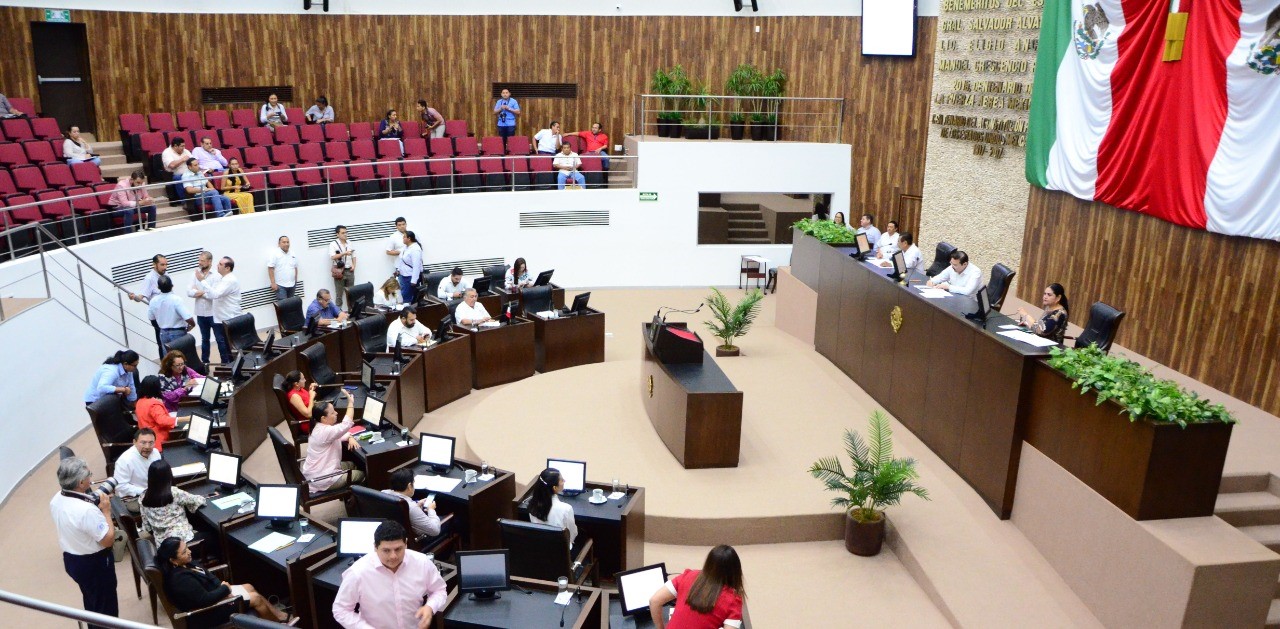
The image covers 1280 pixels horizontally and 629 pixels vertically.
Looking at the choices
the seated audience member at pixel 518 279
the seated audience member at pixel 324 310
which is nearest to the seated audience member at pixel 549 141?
the seated audience member at pixel 518 279

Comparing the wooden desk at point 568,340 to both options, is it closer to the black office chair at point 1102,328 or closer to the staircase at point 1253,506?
the black office chair at point 1102,328

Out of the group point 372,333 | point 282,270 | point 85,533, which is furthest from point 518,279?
point 85,533

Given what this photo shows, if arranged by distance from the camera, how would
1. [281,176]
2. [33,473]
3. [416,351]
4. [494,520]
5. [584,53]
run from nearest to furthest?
[494,520] < [33,473] < [416,351] < [281,176] < [584,53]

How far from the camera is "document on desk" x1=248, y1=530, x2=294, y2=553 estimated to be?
19.5 feet

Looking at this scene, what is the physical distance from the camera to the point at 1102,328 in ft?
24.8

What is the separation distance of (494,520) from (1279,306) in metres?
6.93

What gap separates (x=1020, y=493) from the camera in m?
7.10

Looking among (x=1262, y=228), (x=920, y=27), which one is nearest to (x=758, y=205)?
(x=920, y=27)

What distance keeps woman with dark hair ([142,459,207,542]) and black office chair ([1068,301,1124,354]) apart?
22.6 ft

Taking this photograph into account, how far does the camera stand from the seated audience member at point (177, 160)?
12339mm

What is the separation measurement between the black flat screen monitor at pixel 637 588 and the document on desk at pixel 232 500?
3.20 meters

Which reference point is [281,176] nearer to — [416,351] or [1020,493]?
[416,351]


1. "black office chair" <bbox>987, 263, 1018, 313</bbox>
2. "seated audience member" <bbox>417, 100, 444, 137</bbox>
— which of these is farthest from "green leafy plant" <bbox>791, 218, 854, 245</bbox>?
"seated audience member" <bbox>417, 100, 444, 137</bbox>

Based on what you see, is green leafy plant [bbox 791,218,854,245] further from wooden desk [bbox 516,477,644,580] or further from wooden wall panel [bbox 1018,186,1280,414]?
wooden desk [bbox 516,477,644,580]
